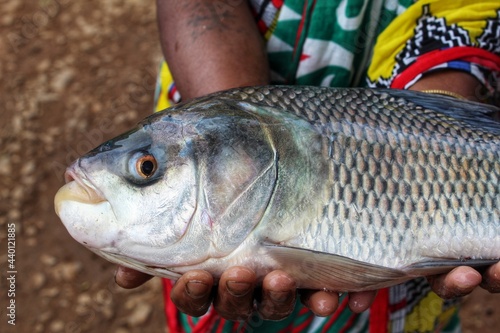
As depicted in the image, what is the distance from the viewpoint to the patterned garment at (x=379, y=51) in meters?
2.24

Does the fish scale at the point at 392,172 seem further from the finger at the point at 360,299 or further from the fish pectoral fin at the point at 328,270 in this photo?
the finger at the point at 360,299

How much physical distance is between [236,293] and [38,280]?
2811 mm

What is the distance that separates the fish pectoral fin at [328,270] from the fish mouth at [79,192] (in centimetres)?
47

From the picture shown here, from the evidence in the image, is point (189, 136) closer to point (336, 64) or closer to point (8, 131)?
point (336, 64)

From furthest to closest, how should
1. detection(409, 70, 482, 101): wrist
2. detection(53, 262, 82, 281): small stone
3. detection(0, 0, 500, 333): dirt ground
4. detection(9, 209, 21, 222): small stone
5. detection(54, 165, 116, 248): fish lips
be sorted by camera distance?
detection(9, 209, 21, 222): small stone, detection(53, 262, 82, 281): small stone, detection(0, 0, 500, 333): dirt ground, detection(409, 70, 482, 101): wrist, detection(54, 165, 116, 248): fish lips

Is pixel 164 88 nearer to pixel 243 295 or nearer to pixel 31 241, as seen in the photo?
pixel 243 295

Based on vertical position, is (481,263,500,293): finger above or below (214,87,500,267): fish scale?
below

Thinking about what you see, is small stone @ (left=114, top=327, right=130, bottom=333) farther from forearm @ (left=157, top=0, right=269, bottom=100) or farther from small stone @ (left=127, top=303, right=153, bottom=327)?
forearm @ (left=157, top=0, right=269, bottom=100)

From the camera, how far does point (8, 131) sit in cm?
504

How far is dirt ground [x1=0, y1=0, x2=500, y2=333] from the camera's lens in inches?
157

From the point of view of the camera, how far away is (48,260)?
4184 millimetres

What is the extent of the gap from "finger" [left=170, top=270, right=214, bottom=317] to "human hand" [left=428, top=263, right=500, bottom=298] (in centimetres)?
68

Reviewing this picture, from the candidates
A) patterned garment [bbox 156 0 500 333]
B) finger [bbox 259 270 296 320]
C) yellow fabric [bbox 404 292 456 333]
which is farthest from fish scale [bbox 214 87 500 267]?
yellow fabric [bbox 404 292 456 333]

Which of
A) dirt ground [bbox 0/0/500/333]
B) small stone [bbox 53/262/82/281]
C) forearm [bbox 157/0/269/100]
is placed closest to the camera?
forearm [bbox 157/0/269/100]
